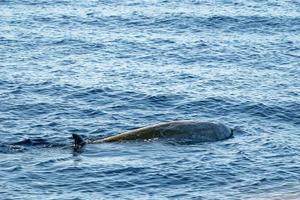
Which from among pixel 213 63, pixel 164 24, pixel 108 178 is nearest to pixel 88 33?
pixel 164 24

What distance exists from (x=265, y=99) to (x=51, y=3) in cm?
3755

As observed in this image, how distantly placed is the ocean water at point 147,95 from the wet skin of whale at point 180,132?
1.99 feet

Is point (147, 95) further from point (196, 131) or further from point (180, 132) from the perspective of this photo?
point (196, 131)

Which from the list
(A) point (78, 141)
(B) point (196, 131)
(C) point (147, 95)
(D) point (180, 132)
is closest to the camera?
(A) point (78, 141)

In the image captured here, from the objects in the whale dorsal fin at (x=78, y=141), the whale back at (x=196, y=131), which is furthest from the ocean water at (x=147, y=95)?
the whale back at (x=196, y=131)

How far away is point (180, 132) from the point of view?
37.3 meters

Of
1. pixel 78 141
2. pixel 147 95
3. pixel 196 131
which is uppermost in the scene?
pixel 147 95

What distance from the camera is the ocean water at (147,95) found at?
31859 millimetres

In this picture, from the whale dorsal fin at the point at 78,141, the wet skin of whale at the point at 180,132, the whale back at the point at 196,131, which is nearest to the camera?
the whale dorsal fin at the point at 78,141

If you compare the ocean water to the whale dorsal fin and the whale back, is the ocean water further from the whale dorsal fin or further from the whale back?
the whale back

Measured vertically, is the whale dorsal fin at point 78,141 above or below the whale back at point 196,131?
above

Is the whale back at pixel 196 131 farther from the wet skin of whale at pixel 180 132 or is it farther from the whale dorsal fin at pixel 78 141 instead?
the whale dorsal fin at pixel 78 141

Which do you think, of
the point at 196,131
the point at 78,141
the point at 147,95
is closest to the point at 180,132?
the point at 196,131

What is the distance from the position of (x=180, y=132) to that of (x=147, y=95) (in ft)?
26.2
